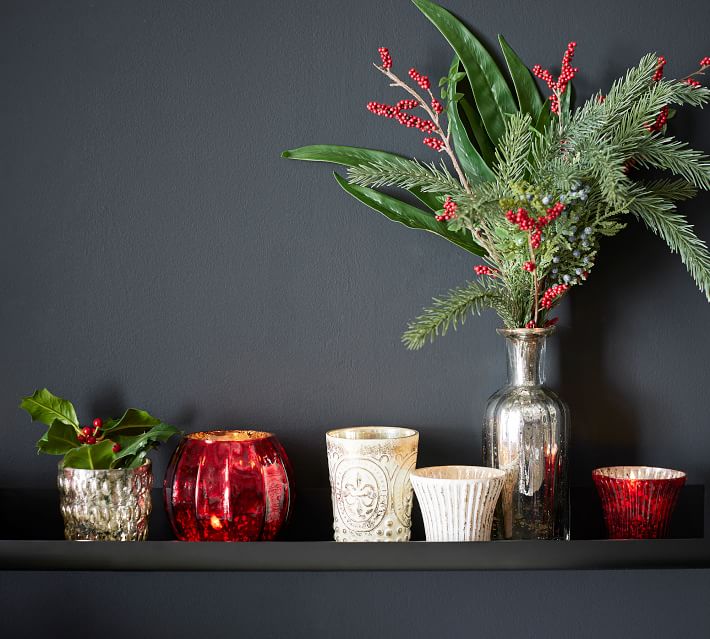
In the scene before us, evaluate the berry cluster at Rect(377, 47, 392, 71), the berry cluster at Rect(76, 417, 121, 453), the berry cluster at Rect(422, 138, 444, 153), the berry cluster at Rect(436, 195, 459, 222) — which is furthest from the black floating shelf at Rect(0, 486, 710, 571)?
the berry cluster at Rect(377, 47, 392, 71)

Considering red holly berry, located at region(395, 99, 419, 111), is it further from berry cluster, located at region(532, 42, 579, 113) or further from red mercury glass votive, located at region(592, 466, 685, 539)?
red mercury glass votive, located at region(592, 466, 685, 539)

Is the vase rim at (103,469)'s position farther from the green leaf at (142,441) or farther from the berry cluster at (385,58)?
the berry cluster at (385,58)

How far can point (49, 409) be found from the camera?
975 mm

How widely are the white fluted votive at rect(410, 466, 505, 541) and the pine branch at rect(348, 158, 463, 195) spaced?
1.04ft

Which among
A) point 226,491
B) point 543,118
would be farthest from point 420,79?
point 226,491

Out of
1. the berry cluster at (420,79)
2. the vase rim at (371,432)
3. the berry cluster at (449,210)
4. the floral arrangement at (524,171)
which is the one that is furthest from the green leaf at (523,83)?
the vase rim at (371,432)

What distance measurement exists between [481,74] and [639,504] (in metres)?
0.54

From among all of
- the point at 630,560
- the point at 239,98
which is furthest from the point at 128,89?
the point at 630,560

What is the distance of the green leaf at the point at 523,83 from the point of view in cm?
101

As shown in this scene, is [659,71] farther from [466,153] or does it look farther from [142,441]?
[142,441]

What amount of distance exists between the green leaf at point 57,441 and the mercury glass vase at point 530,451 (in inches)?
19.0

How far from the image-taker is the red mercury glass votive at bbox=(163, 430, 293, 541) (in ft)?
2.91

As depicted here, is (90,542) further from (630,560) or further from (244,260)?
(630,560)

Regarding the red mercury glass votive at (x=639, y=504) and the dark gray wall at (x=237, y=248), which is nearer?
the red mercury glass votive at (x=639, y=504)
